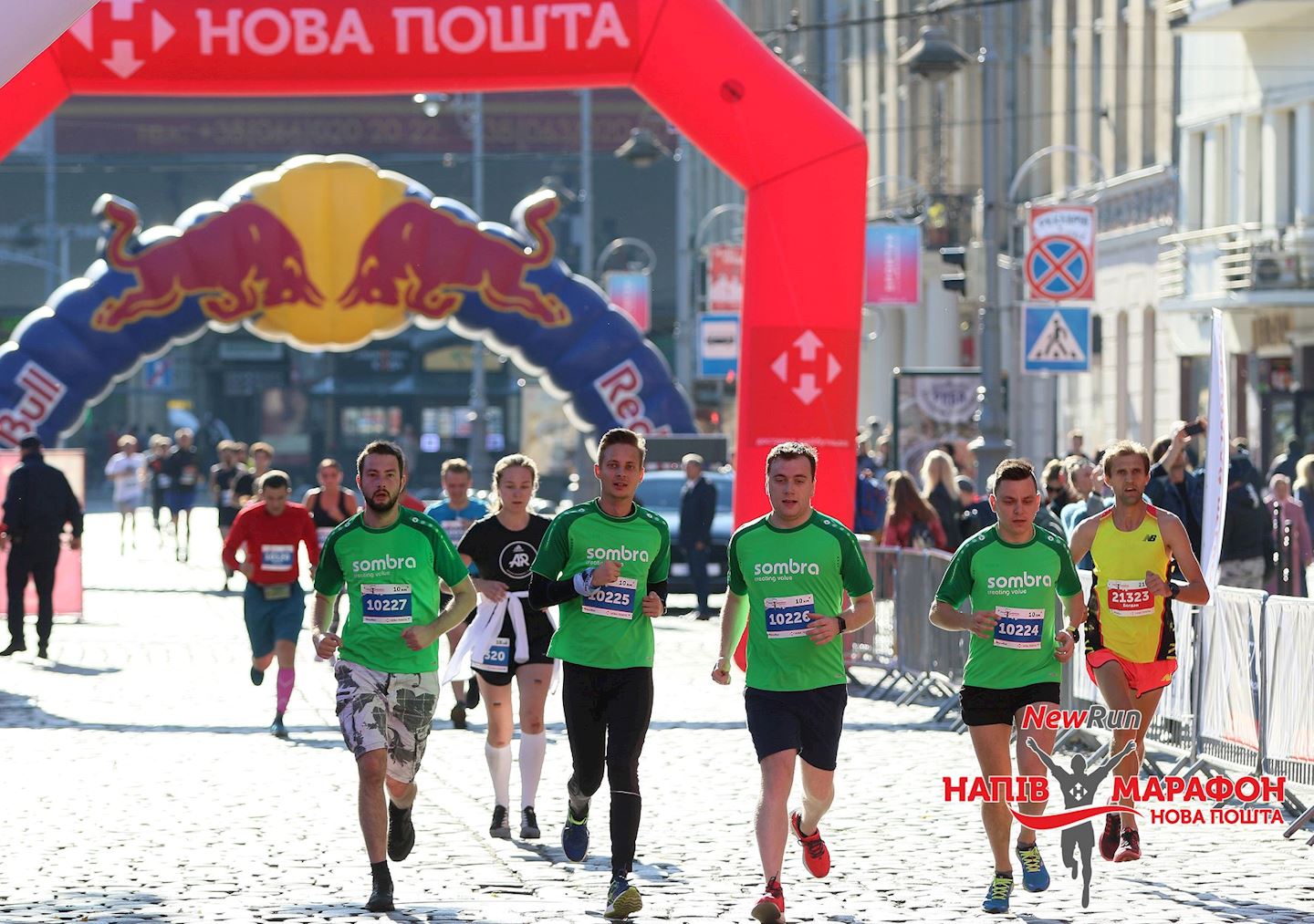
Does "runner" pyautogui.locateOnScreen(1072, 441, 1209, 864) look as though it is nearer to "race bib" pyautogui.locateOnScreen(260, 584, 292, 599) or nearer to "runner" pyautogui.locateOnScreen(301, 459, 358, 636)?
"race bib" pyautogui.locateOnScreen(260, 584, 292, 599)

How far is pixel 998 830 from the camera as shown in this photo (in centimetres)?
898

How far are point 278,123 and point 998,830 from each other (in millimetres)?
68272

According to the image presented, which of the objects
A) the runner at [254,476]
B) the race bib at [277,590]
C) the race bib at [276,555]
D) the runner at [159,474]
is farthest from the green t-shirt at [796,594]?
the runner at [159,474]

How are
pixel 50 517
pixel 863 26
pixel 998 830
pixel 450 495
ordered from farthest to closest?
pixel 863 26 < pixel 50 517 < pixel 450 495 < pixel 998 830

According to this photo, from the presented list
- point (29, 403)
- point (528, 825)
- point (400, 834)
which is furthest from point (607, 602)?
point (29, 403)

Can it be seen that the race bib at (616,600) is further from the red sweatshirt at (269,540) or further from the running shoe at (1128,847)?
the red sweatshirt at (269,540)

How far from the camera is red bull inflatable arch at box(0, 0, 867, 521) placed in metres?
16.4

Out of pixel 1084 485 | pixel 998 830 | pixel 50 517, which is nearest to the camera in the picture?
pixel 998 830

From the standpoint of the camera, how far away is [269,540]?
15156 mm

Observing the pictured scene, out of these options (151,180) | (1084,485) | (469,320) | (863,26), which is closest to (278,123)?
(151,180)

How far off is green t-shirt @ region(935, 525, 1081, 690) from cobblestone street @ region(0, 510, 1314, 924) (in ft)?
2.65

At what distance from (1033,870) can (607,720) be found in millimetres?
1646

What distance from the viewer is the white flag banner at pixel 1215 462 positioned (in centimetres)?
1184

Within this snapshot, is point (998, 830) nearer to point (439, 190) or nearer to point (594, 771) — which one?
point (594, 771)
